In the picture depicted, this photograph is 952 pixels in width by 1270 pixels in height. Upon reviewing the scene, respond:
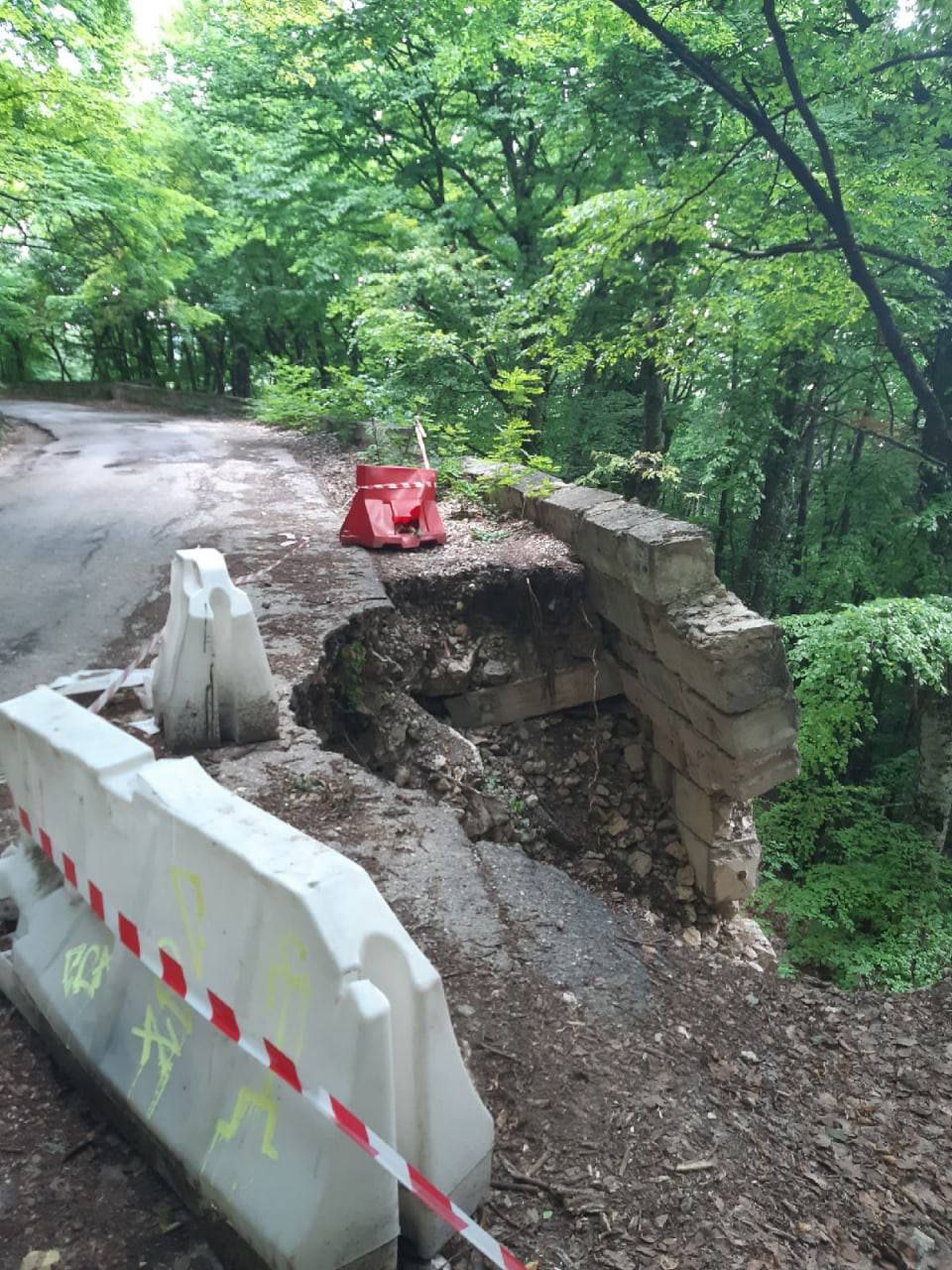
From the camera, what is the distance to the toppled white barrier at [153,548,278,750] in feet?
11.9

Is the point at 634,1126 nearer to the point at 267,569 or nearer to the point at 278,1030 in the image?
the point at 278,1030

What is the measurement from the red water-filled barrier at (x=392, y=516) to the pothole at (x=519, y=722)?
2.81 feet

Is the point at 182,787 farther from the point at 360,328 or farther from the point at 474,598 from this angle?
the point at 360,328

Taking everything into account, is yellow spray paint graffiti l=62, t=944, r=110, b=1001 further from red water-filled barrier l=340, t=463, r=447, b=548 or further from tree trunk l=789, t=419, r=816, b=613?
tree trunk l=789, t=419, r=816, b=613

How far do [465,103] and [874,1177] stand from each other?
14816mm

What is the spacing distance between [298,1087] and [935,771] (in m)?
7.16

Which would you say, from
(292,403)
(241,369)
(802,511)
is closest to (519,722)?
(802,511)

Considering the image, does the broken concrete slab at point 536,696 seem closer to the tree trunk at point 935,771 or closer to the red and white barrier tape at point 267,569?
the red and white barrier tape at point 267,569

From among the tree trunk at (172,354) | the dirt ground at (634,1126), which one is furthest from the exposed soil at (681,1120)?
the tree trunk at (172,354)

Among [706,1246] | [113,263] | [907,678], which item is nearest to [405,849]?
[706,1246]

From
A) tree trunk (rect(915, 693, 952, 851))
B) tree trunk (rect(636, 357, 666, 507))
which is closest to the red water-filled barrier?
tree trunk (rect(915, 693, 952, 851))

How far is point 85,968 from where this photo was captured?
2.46 meters

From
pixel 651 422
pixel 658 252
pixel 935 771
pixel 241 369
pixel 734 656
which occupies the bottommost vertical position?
pixel 935 771

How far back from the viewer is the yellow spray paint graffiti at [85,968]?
241 centimetres
